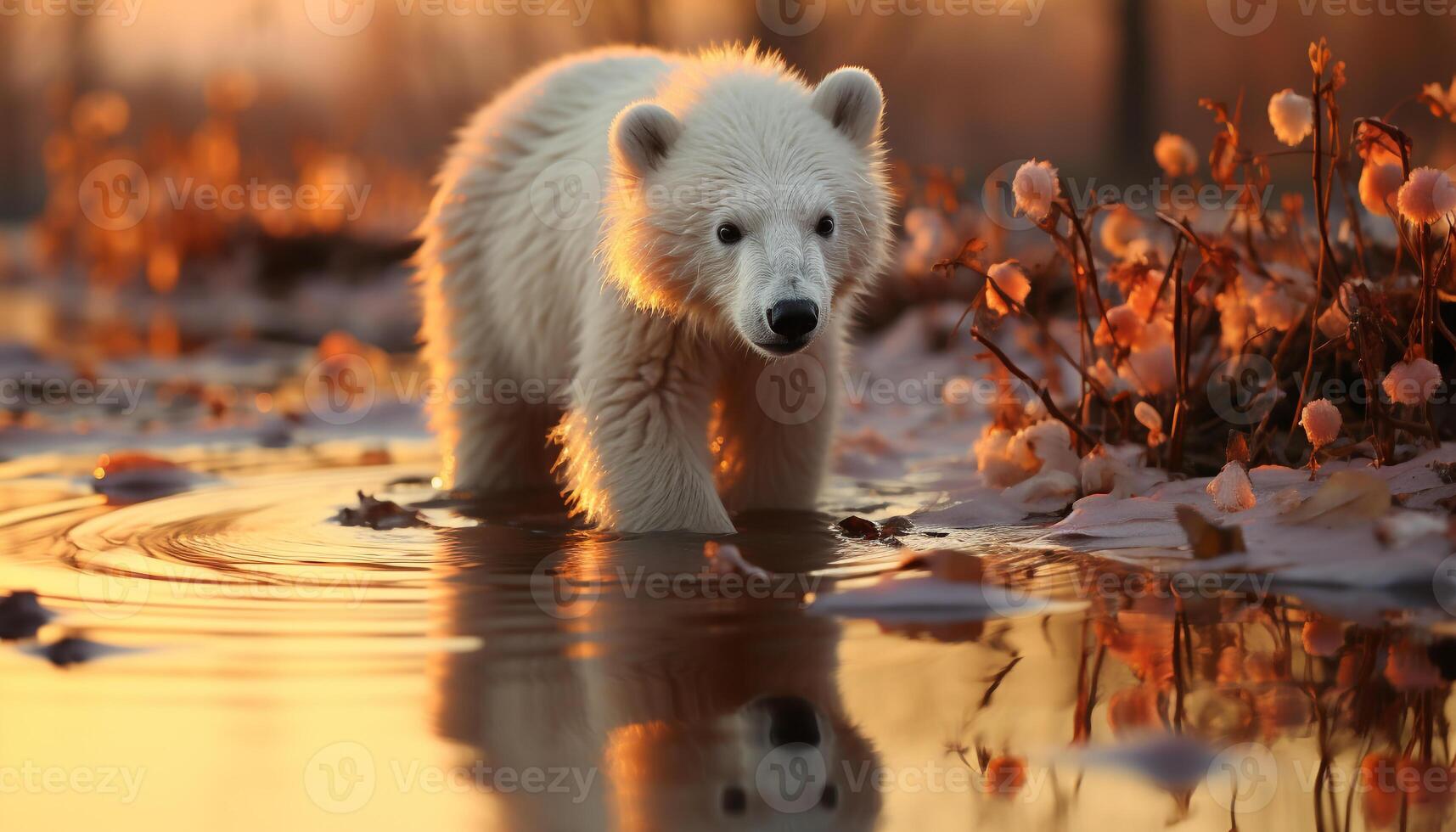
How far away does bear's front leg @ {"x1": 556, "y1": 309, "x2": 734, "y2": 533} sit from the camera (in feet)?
14.0

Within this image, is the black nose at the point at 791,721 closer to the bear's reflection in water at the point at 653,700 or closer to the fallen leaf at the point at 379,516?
the bear's reflection in water at the point at 653,700

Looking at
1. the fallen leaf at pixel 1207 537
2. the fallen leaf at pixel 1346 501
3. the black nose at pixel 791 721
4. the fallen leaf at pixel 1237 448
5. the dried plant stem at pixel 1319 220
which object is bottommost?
the black nose at pixel 791 721

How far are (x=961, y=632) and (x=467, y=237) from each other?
3.08 metres

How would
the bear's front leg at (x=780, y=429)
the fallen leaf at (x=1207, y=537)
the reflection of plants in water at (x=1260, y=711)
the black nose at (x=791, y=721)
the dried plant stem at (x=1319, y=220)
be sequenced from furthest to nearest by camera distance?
the bear's front leg at (x=780, y=429), the dried plant stem at (x=1319, y=220), the fallen leaf at (x=1207, y=537), the black nose at (x=791, y=721), the reflection of plants in water at (x=1260, y=711)

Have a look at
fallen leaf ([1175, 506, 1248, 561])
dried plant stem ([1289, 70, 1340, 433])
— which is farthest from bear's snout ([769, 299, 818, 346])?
dried plant stem ([1289, 70, 1340, 433])

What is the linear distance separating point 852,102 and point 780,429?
1.06 meters

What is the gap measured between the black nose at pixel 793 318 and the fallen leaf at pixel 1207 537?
1009mm

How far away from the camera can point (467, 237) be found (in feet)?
17.6

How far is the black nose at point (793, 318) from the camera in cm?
363

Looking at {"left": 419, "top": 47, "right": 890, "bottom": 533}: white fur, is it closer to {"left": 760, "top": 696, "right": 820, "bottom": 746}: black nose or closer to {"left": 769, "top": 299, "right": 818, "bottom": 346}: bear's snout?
{"left": 769, "top": 299, "right": 818, "bottom": 346}: bear's snout

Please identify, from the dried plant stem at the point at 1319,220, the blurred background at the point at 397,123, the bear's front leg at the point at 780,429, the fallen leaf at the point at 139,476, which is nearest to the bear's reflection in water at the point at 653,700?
the bear's front leg at the point at 780,429

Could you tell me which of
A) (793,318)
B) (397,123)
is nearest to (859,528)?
(793,318)

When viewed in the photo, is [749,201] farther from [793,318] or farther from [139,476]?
[139,476]

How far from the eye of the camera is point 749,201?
154 inches
